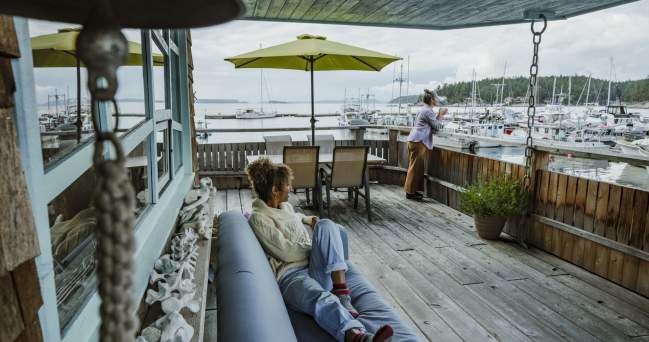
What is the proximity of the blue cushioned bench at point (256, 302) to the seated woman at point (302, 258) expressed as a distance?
0.08 meters

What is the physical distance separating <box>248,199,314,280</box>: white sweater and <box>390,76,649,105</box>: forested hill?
217 inches

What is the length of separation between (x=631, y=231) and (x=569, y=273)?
64 centimetres

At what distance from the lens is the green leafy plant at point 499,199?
4.65 metres

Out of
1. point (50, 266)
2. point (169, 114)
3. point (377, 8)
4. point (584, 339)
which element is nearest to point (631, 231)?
point (584, 339)

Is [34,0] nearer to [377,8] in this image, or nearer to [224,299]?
[224,299]

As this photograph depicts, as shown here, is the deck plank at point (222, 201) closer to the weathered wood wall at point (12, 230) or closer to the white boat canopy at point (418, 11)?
the white boat canopy at point (418, 11)

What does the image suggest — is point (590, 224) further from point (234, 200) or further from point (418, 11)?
point (234, 200)

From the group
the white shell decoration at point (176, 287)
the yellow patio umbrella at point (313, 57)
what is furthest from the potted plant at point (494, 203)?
the white shell decoration at point (176, 287)

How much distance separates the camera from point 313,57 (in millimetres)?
6723

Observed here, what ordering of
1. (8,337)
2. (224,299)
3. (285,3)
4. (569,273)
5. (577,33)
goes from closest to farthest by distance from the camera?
(8,337), (224,299), (569,273), (285,3), (577,33)

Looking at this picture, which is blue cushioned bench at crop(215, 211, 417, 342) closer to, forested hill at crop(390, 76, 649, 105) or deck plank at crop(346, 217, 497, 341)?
deck plank at crop(346, 217, 497, 341)

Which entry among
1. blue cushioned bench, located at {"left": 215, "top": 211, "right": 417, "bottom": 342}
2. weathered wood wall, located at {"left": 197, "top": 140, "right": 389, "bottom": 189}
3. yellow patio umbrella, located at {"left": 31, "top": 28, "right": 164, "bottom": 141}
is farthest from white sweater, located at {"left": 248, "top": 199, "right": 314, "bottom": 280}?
weathered wood wall, located at {"left": 197, "top": 140, "right": 389, "bottom": 189}

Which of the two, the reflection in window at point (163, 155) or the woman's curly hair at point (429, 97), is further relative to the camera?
the woman's curly hair at point (429, 97)

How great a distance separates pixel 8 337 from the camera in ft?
2.00
